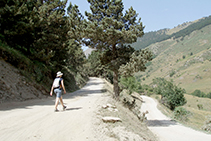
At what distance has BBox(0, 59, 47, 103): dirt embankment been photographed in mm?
9840

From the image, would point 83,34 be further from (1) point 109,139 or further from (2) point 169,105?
(2) point 169,105

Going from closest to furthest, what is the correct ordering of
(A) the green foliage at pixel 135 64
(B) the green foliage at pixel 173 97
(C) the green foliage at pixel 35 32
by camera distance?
(C) the green foliage at pixel 35 32, (A) the green foliage at pixel 135 64, (B) the green foliage at pixel 173 97

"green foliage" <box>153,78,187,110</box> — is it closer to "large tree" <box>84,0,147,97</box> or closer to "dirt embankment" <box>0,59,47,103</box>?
"large tree" <box>84,0,147,97</box>

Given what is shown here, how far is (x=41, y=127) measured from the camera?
525 cm

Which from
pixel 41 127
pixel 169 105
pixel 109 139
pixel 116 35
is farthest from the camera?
pixel 169 105

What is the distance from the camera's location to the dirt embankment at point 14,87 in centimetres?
984

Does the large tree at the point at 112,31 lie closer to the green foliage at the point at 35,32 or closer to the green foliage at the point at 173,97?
the green foliage at the point at 35,32

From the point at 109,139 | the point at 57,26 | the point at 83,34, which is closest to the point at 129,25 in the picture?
the point at 83,34

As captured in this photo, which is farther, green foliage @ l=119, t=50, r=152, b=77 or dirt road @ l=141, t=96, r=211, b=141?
green foliage @ l=119, t=50, r=152, b=77

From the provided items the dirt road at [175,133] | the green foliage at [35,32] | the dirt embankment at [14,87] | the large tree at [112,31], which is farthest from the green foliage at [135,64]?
the dirt embankment at [14,87]

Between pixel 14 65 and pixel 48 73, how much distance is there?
5.92m

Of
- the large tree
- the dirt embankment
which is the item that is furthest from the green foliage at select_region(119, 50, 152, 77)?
the dirt embankment

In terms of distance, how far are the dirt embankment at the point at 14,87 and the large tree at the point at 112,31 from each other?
7.16 metres

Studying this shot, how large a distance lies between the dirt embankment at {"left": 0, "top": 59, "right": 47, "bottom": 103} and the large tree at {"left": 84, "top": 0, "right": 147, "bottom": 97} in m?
7.16
